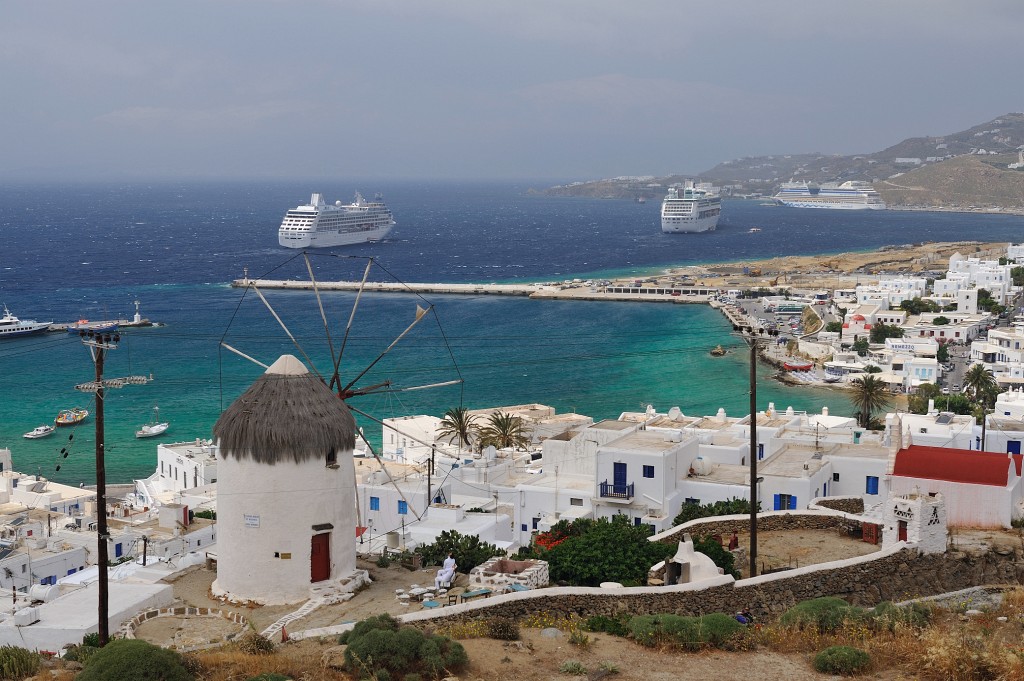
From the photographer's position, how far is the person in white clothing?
16.4m

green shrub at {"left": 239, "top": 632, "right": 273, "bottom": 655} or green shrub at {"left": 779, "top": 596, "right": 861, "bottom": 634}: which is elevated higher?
green shrub at {"left": 239, "top": 632, "right": 273, "bottom": 655}

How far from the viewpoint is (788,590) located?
16594 millimetres

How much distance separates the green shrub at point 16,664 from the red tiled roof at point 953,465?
15373 millimetres

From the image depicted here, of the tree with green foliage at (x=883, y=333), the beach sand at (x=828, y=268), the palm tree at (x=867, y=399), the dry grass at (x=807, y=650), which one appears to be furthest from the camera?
the beach sand at (x=828, y=268)

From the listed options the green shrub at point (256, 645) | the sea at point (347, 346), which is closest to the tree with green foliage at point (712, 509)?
the sea at point (347, 346)

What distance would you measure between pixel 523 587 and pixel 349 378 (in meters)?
52.1

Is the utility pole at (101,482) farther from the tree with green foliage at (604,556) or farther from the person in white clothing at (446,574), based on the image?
the tree with green foliage at (604,556)

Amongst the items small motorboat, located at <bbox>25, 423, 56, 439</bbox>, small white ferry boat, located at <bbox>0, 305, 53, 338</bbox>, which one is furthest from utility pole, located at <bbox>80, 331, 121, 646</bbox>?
small white ferry boat, located at <bbox>0, 305, 53, 338</bbox>

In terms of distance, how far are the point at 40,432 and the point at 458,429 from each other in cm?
2442

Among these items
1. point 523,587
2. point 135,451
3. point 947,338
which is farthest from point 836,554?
point 947,338

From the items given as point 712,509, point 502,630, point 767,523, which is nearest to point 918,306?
point 712,509

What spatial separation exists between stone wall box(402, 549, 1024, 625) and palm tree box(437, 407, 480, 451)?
73.2ft

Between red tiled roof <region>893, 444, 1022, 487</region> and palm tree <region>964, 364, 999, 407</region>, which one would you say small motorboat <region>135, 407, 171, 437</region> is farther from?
red tiled roof <region>893, 444, 1022, 487</region>

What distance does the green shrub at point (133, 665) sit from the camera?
11.8 meters
